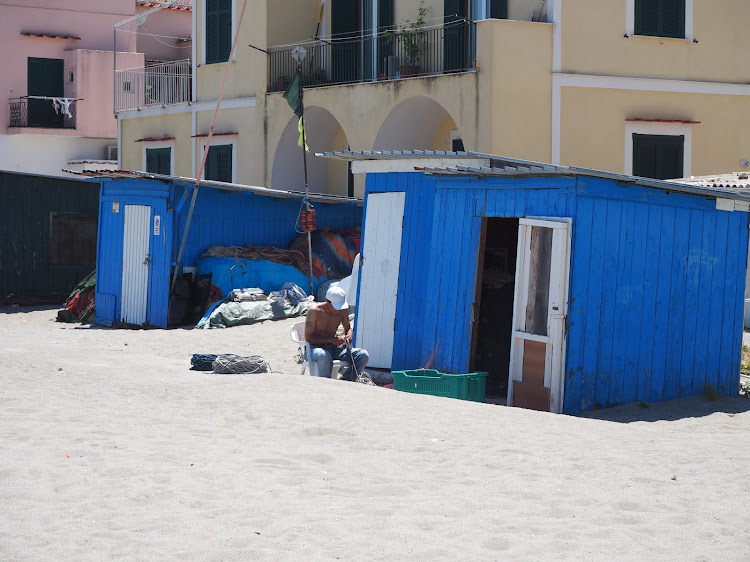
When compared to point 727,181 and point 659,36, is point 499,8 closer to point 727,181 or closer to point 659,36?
point 659,36

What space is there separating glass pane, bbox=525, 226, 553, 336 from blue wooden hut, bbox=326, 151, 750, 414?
1 cm

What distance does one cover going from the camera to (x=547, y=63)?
19.4 m

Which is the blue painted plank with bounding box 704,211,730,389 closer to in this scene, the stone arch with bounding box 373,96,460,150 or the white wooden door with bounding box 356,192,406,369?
the white wooden door with bounding box 356,192,406,369

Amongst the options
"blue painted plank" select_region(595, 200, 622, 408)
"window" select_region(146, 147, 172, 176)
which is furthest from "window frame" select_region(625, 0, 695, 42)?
"window" select_region(146, 147, 172, 176)

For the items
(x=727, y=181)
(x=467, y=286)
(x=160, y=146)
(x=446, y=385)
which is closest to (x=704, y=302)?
(x=467, y=286)

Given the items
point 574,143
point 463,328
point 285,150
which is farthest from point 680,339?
point 285,150

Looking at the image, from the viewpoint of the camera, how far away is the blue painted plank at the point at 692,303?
1198 centimetres

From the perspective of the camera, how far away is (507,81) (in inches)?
751

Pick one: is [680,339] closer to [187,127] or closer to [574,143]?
[574,143]

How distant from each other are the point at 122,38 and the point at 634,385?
29.3 meters

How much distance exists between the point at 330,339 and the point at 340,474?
4507 millimetres

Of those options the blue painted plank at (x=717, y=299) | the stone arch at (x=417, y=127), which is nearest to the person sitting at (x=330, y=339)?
the blue painted plank at (x=717, y=299)

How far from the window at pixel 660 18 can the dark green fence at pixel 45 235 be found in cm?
1105

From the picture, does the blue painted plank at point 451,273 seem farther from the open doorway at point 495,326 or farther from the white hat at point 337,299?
the white hat at point 337,299
